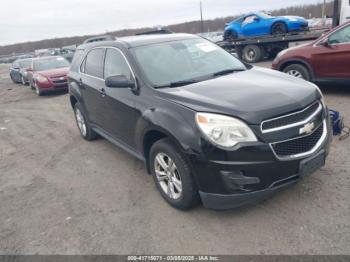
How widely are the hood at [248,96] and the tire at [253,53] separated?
36.8 ft

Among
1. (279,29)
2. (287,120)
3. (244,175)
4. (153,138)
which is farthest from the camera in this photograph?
(279,29)

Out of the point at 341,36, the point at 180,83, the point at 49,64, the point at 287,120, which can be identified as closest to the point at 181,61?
the point at 180,83

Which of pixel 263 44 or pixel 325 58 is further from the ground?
pixel 325 58

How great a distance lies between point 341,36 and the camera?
21.6 ft

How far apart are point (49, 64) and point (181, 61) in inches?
455

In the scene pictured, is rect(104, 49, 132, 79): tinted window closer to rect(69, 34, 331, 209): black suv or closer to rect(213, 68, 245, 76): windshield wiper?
rect(69, 34, 331, 209): black suv

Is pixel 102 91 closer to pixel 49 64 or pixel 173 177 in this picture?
pixel 173 177

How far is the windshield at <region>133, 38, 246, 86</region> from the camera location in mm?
3732

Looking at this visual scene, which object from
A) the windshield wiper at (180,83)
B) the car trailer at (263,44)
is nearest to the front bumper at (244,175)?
the windshield wiper at (180,83)

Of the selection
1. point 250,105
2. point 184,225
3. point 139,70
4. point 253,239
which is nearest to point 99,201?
point 184,225

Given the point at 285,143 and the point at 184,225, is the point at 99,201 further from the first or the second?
the point at 285,143

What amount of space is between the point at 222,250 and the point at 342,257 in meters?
0.98

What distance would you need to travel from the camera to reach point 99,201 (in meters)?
3.83

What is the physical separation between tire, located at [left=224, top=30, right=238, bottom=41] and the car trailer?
1.57 feet
